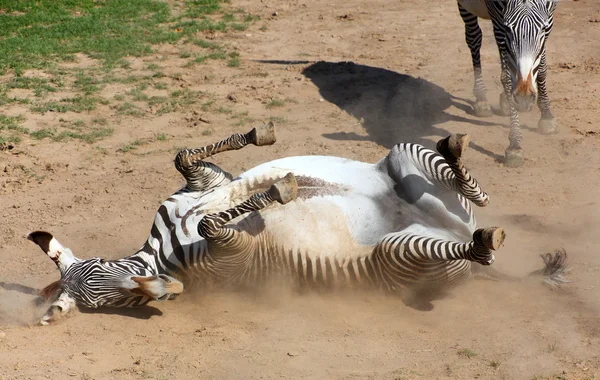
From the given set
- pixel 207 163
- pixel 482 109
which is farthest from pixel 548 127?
pixel 207 163

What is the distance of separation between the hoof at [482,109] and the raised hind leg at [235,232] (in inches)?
194

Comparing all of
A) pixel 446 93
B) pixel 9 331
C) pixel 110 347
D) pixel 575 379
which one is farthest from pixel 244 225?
pixel 446 93

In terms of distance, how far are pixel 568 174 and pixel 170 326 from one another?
4604 mm

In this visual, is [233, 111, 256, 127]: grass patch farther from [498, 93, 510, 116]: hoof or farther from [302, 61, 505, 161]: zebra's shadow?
[498, 93, 510, 116]: hoof

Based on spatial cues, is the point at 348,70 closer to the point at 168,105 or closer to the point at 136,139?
the point at 168,105

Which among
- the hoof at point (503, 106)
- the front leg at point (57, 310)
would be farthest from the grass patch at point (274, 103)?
the front leg at point (57, 310)

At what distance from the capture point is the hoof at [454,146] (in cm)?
527

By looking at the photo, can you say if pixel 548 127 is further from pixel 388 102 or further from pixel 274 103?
pixel 274 103

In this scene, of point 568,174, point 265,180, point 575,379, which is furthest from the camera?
point 568,174

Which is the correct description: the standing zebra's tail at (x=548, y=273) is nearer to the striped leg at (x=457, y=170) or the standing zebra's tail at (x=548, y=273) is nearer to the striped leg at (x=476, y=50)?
the striped leg at (x=457, y=170)

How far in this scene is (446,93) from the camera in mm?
10164

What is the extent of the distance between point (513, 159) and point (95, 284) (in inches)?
192

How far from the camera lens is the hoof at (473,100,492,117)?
9.55 meters

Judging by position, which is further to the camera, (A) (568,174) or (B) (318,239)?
(A) (568,174)
